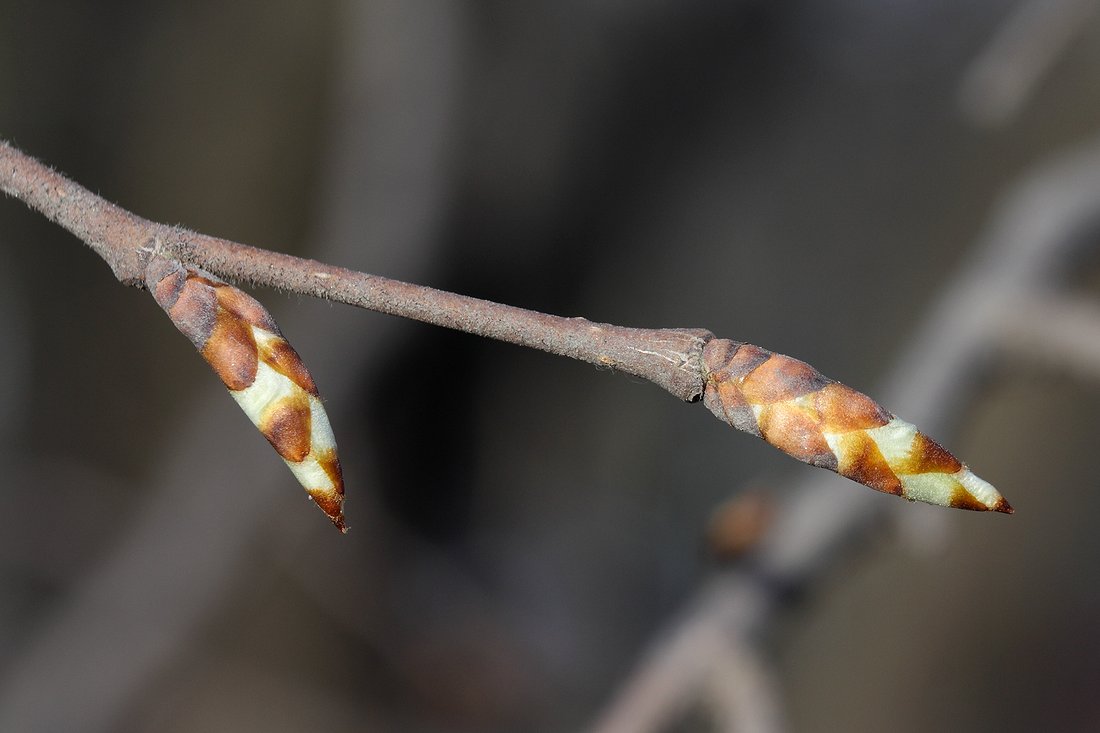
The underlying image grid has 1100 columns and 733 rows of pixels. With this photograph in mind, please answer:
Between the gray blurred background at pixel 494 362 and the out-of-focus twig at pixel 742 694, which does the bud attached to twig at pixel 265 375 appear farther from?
the gray blurred background at pixel 494 362

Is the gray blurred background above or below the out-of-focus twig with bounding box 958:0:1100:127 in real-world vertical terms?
below

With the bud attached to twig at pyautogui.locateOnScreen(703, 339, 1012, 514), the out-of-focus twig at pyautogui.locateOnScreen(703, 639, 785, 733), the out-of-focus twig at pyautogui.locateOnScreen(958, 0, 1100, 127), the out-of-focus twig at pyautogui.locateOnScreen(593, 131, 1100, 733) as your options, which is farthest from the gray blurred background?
the bud attached to twig at pyautogui.locateOnScreen(703, 339, 1012, 514)

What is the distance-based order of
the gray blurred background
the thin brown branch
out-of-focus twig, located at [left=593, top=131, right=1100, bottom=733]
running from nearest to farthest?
the thin brown branch, out-of-focus twig, located at [left=593, top=131, right=1100, bottom=733], the gray blurred background

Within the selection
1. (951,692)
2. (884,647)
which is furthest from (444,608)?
(951,692)

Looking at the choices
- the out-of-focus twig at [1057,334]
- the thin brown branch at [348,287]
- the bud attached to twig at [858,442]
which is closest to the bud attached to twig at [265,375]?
the thin brown branch at [348,287]

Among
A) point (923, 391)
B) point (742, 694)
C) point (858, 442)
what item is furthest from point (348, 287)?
point (923, 391)

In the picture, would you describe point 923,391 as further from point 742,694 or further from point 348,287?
point 348,287

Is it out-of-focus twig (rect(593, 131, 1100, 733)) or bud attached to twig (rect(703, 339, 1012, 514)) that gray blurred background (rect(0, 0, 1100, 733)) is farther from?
bud attached to twig (rect(703, 339, 1012, 514))
